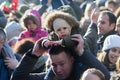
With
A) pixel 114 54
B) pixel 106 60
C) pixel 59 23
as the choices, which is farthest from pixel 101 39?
pixel 59 23

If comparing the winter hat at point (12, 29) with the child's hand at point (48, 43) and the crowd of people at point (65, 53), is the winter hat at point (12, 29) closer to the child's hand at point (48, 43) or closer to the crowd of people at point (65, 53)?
the crowd of people at point (65, 53)

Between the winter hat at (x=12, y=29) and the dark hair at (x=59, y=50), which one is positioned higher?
the dark hair at (x=59, y=50)

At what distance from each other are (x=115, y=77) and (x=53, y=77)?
0.58m

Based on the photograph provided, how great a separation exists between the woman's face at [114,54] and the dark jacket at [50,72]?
1440 millimetres

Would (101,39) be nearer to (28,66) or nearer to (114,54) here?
(114,54)

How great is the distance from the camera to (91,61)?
190 inches

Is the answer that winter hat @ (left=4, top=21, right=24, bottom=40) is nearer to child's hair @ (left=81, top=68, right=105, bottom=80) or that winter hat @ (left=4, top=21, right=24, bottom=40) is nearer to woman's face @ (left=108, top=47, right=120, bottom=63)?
woman's face @ (left=108, top=47, right=120, bottom=63)

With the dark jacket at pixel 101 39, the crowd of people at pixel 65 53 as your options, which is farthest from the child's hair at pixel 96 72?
the dark jacket at pixel 101 39

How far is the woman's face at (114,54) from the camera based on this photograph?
6.61 metres

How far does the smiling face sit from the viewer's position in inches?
185

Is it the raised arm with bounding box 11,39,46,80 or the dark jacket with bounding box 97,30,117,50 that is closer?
the raised arm with bounding box 11,39,46,80

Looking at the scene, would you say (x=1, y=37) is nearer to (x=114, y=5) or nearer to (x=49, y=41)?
(x=49, y=41)

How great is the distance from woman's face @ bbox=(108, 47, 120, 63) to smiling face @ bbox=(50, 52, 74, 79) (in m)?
1.90

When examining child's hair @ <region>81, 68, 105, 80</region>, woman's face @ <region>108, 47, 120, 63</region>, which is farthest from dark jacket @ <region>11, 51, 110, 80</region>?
woman's face @ <region>108, 47, 120, 63</region>
